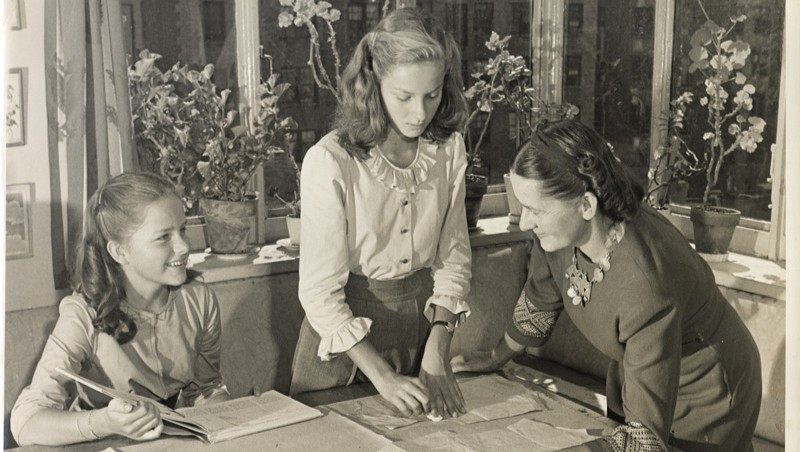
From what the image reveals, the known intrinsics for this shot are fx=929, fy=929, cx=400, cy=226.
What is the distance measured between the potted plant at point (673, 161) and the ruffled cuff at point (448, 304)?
64 centimetres

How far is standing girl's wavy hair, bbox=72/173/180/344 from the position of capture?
5.73 ft

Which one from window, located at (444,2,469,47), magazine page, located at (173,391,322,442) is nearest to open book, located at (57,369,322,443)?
magazine page, located at (173,391,322,442)

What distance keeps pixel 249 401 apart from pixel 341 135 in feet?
1.81

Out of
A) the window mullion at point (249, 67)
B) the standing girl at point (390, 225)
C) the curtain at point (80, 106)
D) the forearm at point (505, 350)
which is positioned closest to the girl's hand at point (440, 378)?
the standing girl at point (390, 225)

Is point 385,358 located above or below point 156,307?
below

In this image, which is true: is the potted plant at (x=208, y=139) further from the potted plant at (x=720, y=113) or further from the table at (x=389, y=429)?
the potted plant at (x=720, y=113)

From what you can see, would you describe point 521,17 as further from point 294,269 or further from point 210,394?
point 210,394

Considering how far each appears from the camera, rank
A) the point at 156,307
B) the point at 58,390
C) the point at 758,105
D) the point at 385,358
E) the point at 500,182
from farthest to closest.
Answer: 1. the point at 500,182
2. the point at 758,105
3. the point at 385,358
4. the point at 156,307
5. the point at 58,390

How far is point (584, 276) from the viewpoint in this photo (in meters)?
1.77

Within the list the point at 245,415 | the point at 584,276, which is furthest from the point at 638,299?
the point at 245,415

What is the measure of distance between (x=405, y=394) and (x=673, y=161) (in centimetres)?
98

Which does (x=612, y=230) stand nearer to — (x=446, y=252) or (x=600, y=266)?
(x=600, y=266)

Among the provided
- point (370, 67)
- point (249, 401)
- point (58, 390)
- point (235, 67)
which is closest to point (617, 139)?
point (370, 67)

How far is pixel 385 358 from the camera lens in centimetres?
197
